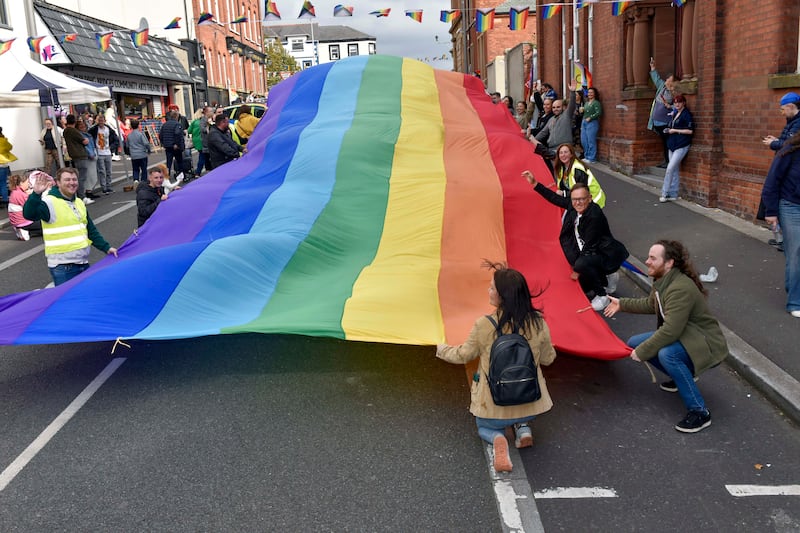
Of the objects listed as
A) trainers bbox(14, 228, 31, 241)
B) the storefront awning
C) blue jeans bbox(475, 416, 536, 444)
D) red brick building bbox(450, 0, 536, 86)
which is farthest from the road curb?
red brick building bbox(450, 0, 536, 86)

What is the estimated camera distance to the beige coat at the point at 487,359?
13.6ft

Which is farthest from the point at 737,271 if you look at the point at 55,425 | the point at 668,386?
the point at 55,425

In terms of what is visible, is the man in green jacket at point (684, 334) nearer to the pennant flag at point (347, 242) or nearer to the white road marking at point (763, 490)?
the pennant flag at point (347, 242)

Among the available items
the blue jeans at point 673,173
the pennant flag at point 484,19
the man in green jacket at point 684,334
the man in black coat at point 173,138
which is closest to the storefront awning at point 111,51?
the man in black coat at point 173,138

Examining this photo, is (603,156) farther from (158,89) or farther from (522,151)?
(158,89)

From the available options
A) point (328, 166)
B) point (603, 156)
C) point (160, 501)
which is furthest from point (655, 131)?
point (160, 501)

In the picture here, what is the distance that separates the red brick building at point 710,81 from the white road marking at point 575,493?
6952 mm

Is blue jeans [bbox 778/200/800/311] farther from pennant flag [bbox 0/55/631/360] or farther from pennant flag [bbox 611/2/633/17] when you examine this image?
pennant flag [bbox 611/2/633/17]

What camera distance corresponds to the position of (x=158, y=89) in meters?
35.2

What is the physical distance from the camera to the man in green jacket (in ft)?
14.8

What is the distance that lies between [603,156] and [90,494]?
575 inches

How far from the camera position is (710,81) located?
35.7 feet

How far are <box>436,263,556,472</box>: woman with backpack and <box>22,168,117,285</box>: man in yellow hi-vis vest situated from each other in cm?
419

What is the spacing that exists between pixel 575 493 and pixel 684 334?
4.58ft
